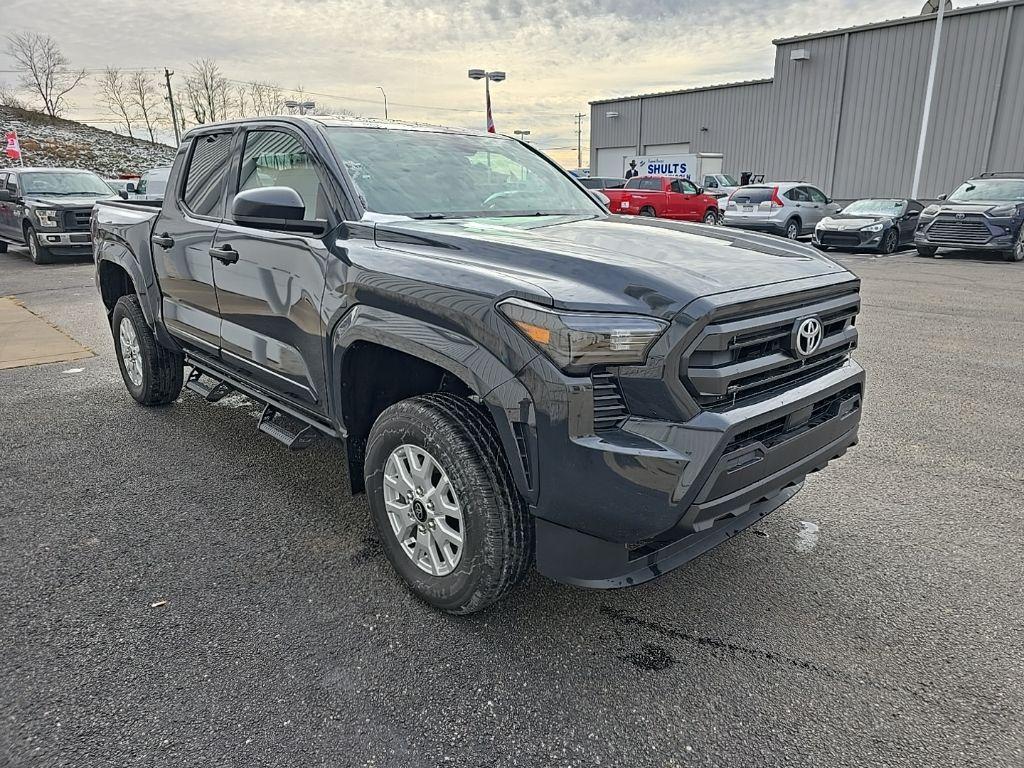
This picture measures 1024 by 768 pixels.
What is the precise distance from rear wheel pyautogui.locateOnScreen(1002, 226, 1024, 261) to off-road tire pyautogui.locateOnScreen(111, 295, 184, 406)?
51.5 feet

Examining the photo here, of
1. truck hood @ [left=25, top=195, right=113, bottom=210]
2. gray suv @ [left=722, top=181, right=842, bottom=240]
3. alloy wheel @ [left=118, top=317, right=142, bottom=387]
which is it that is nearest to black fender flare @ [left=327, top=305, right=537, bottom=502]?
alloy wheel @ [left=118, top=317, right=142, bottom=387]

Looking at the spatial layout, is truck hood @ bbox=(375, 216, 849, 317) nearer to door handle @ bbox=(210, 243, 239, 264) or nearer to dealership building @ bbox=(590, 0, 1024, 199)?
door handle @ bbox=(210, 243, 239, 264)

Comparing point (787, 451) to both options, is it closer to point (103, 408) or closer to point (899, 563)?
point (899, 563)

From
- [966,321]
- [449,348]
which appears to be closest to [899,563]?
[449,348]

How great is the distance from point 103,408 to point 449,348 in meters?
4.01

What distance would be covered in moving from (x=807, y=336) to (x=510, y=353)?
3.54 ft

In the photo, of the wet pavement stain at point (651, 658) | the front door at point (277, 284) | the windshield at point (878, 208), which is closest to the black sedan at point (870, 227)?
the windshield at point (878, 208)

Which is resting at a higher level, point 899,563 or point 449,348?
point 449,348

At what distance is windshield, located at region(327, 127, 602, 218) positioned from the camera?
10.3 ft

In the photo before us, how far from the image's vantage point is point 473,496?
234 centimetres

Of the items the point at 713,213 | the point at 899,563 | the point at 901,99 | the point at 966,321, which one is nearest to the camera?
the point at 899,563

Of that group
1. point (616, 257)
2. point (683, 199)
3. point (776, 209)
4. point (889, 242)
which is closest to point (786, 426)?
point (616, 257)

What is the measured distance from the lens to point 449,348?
93.3 inches

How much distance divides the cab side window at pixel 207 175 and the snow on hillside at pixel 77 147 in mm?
40080
